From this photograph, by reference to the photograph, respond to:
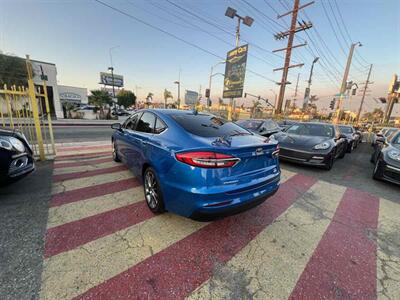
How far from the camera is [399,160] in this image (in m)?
4.22

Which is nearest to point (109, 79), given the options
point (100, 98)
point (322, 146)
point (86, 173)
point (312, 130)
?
point (100, 98)

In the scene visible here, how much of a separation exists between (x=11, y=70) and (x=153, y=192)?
93.8 ft

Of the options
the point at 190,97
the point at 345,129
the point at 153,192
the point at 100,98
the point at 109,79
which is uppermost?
the point at 109,79

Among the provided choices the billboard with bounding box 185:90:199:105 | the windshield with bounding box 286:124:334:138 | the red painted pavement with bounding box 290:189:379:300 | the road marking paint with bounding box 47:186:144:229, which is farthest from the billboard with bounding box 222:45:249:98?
the billboard with bounding box 185:90:199:105

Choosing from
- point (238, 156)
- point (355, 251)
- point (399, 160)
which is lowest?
point (355, 251)

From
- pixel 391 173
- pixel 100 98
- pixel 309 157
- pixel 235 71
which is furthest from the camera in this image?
pixel 100 98

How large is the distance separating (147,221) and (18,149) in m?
2.61

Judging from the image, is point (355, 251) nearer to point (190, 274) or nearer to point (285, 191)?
point (285, 191)

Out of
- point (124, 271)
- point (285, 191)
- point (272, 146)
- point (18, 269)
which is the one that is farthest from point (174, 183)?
point (285, 191)

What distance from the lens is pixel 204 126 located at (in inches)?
111

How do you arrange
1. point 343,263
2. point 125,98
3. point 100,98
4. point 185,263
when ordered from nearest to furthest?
point 185,263 → point 343,263 → point 100,98 → point 125,98

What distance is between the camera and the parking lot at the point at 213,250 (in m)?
1.71

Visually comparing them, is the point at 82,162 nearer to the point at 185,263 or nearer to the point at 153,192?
the point at 153,192

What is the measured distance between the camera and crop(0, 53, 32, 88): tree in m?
20.2
